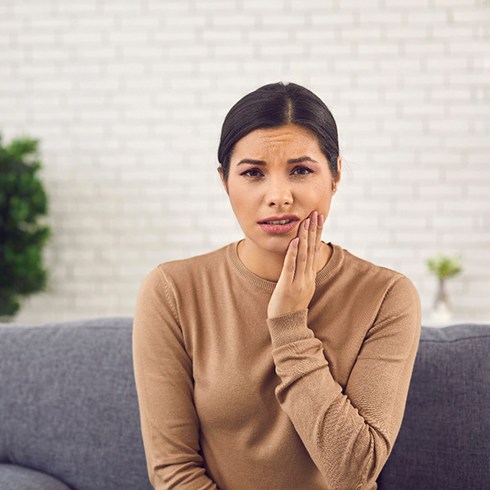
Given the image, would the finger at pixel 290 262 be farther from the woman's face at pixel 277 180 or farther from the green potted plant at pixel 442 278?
the green potted plant at pixel 442 278

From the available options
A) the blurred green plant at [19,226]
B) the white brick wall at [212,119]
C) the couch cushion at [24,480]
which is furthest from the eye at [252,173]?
the blurred green plant at [19,226]

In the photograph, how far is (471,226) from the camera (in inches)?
151

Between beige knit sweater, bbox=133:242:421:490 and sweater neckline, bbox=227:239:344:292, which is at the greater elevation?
sweater neckline, bbox=227:239:344:292

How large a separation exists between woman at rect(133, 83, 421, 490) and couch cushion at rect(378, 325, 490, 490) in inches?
10.6

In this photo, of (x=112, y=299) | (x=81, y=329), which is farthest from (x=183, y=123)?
(x=81, y=329)

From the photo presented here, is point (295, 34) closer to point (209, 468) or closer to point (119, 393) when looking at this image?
point (119, 393)

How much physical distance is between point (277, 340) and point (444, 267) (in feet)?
8.05

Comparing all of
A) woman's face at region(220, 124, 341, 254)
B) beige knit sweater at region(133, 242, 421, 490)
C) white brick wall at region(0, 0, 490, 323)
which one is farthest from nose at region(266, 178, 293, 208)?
white brick wall at region(0, 0, 490, 323)

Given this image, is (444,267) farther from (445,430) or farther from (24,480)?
(24,480)

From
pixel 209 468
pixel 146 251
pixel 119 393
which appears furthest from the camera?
pixel 146 251

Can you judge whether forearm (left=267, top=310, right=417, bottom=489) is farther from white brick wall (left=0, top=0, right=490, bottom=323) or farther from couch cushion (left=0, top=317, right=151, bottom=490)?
white brick wall (left=0, top=0, right=490, bottom=323)

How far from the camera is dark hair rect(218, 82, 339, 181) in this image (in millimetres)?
1388

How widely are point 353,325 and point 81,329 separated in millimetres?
764

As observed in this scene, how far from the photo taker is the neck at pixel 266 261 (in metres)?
1.51
